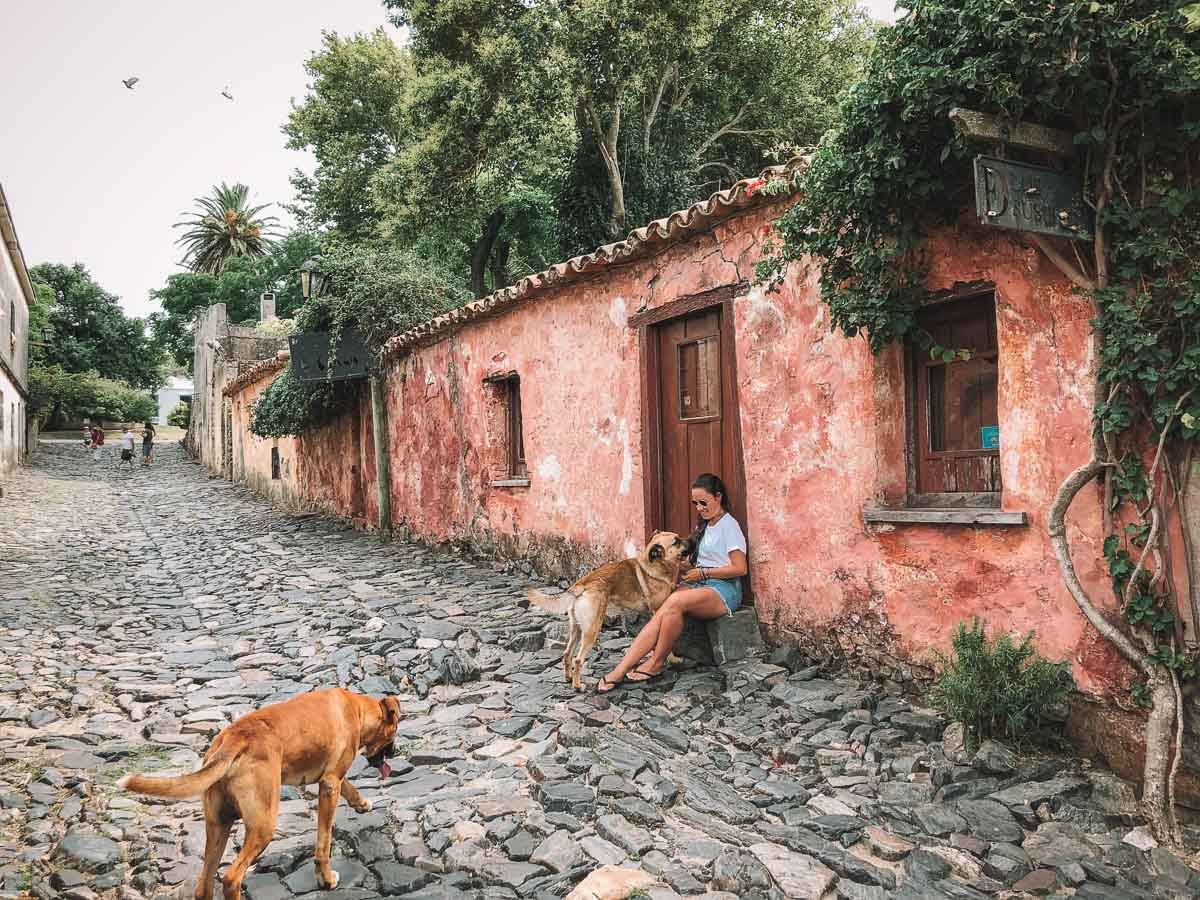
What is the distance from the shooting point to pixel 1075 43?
328 cm

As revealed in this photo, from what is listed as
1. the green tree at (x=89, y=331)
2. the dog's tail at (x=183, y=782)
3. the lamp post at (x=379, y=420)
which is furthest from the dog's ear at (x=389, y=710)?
the green tree at (x=89, y=331)

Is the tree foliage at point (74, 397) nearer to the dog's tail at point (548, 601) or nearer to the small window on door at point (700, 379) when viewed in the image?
the dog's tail at point (548, 601)

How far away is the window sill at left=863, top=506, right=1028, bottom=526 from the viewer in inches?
166

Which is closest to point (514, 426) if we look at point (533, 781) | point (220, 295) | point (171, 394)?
point (533, 781)

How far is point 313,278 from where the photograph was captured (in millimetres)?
13359

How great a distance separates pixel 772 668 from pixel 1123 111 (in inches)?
141

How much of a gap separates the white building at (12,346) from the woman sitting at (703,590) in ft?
72.5

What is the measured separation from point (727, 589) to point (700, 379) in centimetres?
189

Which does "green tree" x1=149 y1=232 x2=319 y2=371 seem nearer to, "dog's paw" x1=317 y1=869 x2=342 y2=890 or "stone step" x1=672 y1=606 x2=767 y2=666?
"stone step" x1=672 y1=606 x2=767 y2=666

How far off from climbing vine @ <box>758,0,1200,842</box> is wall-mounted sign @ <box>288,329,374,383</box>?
10.6m

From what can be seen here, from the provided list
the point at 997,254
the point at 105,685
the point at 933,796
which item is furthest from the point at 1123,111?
the point at 105,685

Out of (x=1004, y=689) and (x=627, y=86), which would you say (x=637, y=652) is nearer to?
(x=1004, y=689)

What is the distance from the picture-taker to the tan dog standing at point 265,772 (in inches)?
111

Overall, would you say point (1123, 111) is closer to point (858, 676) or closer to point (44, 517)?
point (858, 676)
